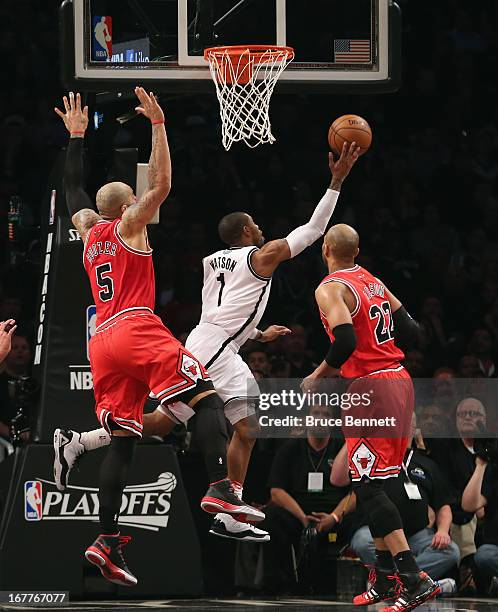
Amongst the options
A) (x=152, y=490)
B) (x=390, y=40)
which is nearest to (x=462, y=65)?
(x=390, y=40)

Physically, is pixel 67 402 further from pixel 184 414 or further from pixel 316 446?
pixel 316 446

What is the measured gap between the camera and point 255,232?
9727 millimetres

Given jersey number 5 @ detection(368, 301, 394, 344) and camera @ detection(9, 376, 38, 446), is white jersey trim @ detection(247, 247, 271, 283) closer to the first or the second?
jersey number 5 @ detection(368, 301, 394, 344)

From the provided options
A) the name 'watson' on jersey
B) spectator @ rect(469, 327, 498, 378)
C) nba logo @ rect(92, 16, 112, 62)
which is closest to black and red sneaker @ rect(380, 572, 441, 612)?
the name 'watson' on jersey

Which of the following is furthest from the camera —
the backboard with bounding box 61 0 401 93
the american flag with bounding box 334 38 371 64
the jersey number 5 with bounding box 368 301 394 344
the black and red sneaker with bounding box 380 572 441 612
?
the american flag with bounding box 334 38 371 64

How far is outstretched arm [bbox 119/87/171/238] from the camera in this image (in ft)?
27.1

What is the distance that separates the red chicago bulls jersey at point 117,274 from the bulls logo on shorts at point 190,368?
0.45 metres

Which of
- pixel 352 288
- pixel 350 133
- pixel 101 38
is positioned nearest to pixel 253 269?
pixel 352 288

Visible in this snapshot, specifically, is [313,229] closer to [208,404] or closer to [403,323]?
[403,323]

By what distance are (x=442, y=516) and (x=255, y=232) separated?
287 centimetres

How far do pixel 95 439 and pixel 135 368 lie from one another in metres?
1.10

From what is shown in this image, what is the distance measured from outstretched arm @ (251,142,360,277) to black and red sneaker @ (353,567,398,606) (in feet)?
7.30

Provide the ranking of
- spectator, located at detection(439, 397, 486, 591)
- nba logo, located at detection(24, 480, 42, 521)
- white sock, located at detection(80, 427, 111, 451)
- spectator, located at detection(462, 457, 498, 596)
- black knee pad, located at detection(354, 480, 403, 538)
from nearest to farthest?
black knee pad, located at detection(354, 480, 403, 538)
white sock, located at detection(80, 427, 111, 451)
nba logo, located at detection(24, 480, 42, 521)
spectator, located at detection(462, 457, 498, 596)
spectator, located at detection(439, 397, 486, 591)

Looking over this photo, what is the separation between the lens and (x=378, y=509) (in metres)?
8.91
